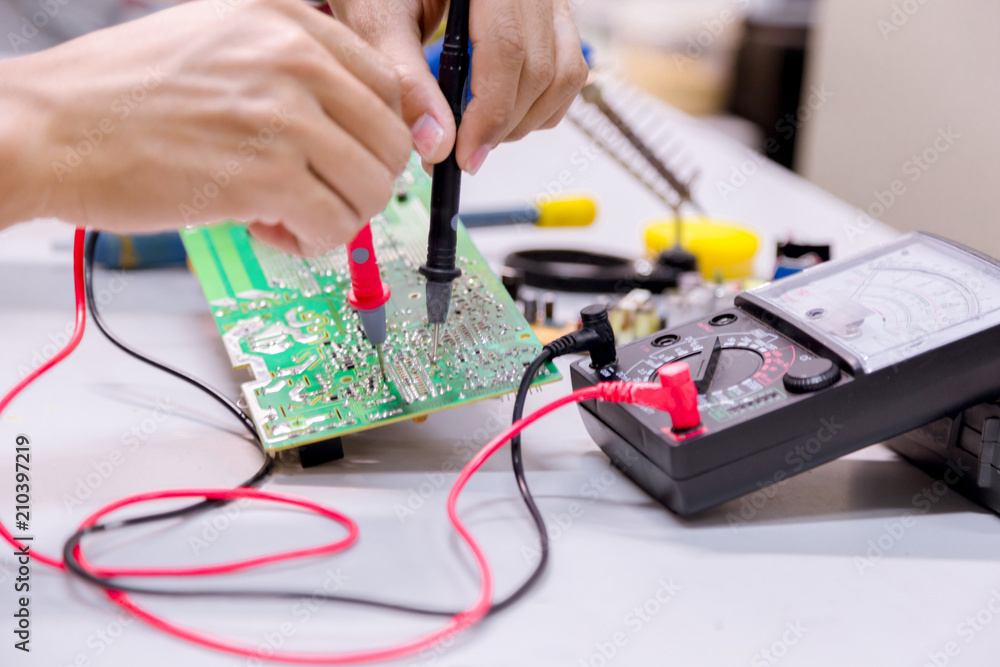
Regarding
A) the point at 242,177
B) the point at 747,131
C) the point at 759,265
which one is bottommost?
the point at 747,131

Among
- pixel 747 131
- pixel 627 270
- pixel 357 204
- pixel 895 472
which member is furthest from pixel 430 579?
pixel 747 131

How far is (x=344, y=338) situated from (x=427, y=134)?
0.21 m

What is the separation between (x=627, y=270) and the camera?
109 centimetres

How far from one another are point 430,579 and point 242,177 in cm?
29

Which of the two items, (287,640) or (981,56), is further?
(981,56)

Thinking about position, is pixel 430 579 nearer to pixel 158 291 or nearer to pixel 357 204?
pixel 357 204

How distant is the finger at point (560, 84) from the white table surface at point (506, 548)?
260mm

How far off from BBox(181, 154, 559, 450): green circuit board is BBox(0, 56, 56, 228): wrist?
0.24 meters

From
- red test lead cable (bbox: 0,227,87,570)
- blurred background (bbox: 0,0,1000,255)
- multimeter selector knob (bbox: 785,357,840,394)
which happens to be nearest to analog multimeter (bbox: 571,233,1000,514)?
multimeter selector knob (bbox: 785,357,840,394)

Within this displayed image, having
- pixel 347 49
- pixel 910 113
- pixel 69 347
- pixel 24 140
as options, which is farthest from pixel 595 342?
pixel 910 113

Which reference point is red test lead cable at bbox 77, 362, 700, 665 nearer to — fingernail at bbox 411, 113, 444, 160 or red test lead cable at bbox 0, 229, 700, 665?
red test lead cable at bbox 0, 229, 700, 665

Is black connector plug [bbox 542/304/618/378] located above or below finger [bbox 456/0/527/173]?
below

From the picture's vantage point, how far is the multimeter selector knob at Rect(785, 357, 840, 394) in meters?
0.60

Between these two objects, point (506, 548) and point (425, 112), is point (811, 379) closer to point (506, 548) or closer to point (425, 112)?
point (506, 548)
